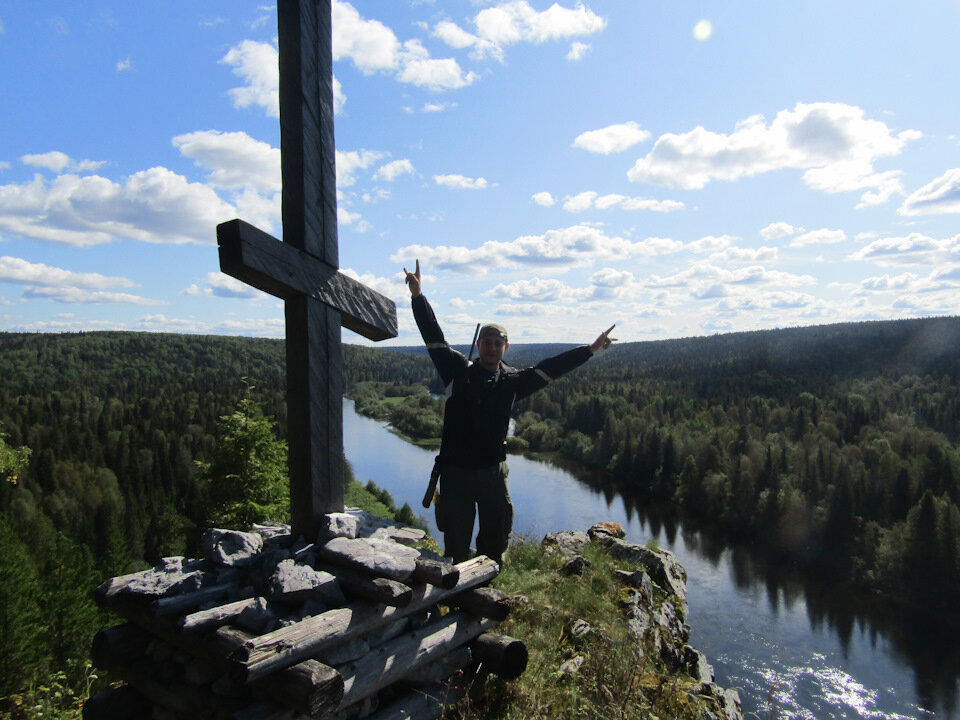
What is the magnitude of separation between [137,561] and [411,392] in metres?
77.3

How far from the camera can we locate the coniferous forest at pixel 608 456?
20.0m

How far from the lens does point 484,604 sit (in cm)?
375

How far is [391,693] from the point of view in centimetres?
339

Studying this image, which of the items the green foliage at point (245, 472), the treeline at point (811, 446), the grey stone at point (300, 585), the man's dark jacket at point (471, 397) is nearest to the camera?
the grey stone at point (300, 585)

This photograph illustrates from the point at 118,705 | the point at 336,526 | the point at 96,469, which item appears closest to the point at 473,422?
the point at 336,526

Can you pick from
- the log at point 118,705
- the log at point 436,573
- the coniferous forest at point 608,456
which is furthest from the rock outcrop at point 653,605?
the coniferous forest at point 608,456

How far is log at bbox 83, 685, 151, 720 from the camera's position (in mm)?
3117

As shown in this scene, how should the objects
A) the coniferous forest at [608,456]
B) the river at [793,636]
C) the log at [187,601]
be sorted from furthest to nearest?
the river at [793,636] < the coniferous forest at [608,456] < the log at [187,601]

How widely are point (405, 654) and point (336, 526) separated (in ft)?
2.64

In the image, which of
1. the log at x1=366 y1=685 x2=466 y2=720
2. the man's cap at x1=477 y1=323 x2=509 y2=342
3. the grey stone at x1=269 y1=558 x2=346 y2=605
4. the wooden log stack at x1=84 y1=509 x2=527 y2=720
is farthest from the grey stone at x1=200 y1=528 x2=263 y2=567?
the man's cap at x1=477 y1=323 x2=509 y2=342

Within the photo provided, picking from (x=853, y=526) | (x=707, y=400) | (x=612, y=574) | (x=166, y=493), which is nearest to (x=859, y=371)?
(x=707, y=400)

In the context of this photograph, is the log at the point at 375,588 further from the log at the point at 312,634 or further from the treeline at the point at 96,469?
the treeline at the point at 96,469

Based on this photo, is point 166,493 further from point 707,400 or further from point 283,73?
point 707,400

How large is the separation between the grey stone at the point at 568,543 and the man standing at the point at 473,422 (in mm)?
2597
